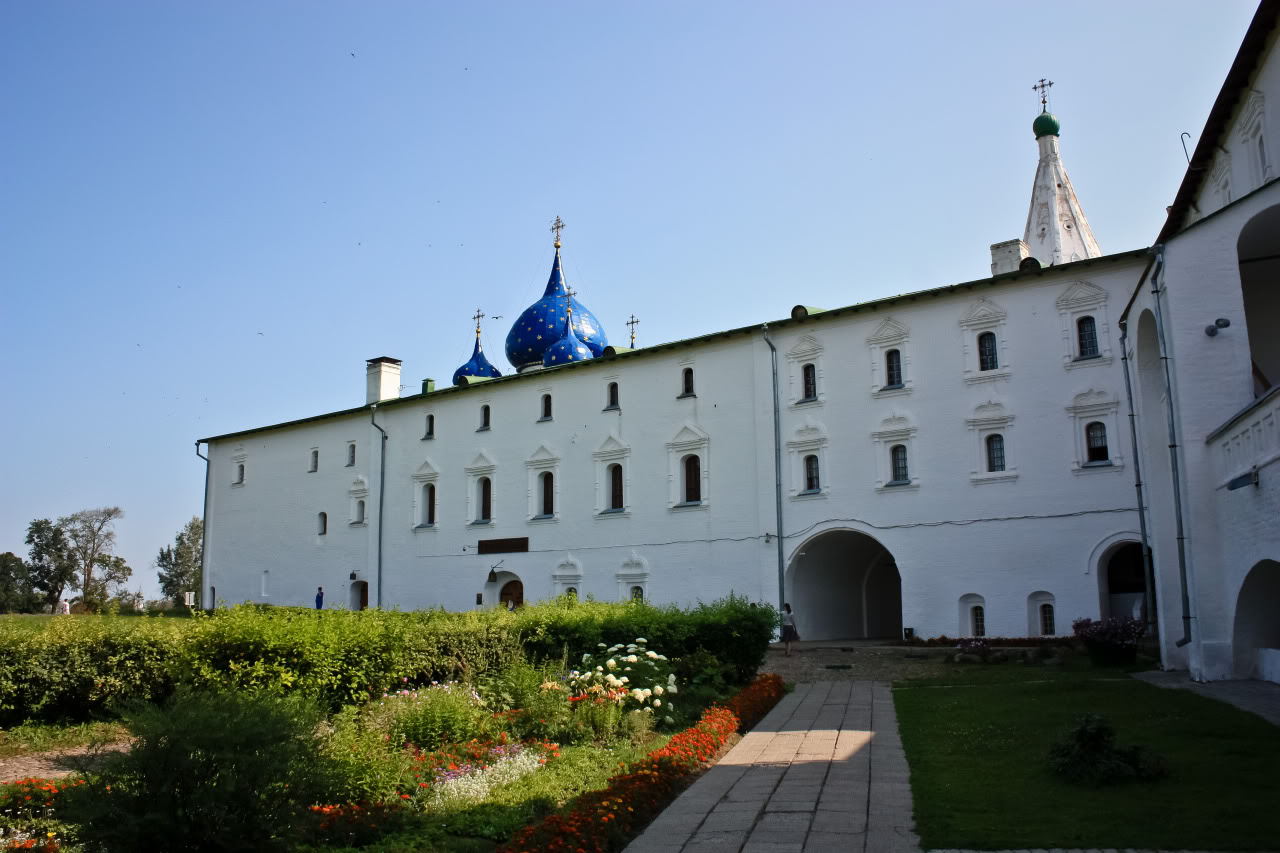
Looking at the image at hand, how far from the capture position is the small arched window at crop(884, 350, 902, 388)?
23906mm

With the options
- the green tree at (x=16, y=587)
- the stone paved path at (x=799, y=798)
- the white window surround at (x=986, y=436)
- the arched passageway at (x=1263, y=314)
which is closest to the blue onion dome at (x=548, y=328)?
the white window surround at (x=986, y=436)

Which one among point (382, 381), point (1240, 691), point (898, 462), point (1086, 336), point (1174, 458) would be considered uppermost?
point (382, 381)

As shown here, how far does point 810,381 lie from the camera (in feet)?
82.5

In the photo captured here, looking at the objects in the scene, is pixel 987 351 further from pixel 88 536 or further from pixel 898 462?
pixel 88 536

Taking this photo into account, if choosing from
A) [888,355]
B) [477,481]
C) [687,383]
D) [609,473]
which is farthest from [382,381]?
[888,355]

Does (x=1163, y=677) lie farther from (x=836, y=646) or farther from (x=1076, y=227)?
(x=1076, y=227)

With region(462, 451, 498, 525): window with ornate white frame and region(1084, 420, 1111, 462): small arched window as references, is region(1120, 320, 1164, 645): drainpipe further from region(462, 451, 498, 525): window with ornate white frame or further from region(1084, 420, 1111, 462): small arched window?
region(462, 451, 498, 525): window with ornate white frame

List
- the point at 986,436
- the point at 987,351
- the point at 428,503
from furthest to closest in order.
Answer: the point at 428,503 → the point at 987,351 → the point at 986,436

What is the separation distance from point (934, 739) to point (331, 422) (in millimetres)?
29543

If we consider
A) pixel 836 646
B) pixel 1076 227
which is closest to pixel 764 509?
pixel 836 646

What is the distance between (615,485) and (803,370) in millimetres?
6374

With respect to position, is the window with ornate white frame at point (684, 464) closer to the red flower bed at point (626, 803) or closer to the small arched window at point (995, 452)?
the small arched window at point (995, 452)

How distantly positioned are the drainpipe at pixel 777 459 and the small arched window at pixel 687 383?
2397mm

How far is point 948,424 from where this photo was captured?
74.8 feet
